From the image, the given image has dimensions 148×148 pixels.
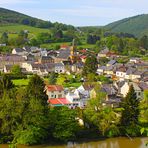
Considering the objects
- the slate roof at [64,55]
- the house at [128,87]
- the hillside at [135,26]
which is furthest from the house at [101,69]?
the hillside at [135,26]

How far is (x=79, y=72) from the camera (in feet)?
205

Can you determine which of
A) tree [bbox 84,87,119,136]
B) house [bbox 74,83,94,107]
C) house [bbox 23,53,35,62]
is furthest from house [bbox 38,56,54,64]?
tree [bbox 84,87,119,136]

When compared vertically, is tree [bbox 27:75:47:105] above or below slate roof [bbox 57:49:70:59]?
below

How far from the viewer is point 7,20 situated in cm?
14075

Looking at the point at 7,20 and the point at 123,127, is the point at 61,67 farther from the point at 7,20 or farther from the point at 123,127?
the point at 7,20

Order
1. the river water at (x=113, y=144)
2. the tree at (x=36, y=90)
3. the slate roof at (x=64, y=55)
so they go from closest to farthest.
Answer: the river water at (x=113, y=144) → the tree at (x=36, y=90) → the slate roof at (x=64, y=55)

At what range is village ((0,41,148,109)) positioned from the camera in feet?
124

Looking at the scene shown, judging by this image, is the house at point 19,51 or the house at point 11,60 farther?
the house at point 19,51

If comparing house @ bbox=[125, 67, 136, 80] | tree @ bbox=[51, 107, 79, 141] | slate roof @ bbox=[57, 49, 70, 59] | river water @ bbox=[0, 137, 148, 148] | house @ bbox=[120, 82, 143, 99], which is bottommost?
river water @ bbox=[0, 137, 148, 148]

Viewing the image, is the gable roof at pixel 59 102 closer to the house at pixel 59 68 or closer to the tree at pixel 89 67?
the tree at pixel 89 67

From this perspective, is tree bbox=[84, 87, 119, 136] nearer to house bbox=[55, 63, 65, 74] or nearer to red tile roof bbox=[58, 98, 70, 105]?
red tile roof bbox=[58, 98, 70, 105]

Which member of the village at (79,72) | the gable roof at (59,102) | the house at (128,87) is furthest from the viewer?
the house at (128,87)

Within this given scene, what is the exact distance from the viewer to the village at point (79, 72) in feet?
124

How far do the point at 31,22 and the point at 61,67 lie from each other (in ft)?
245
